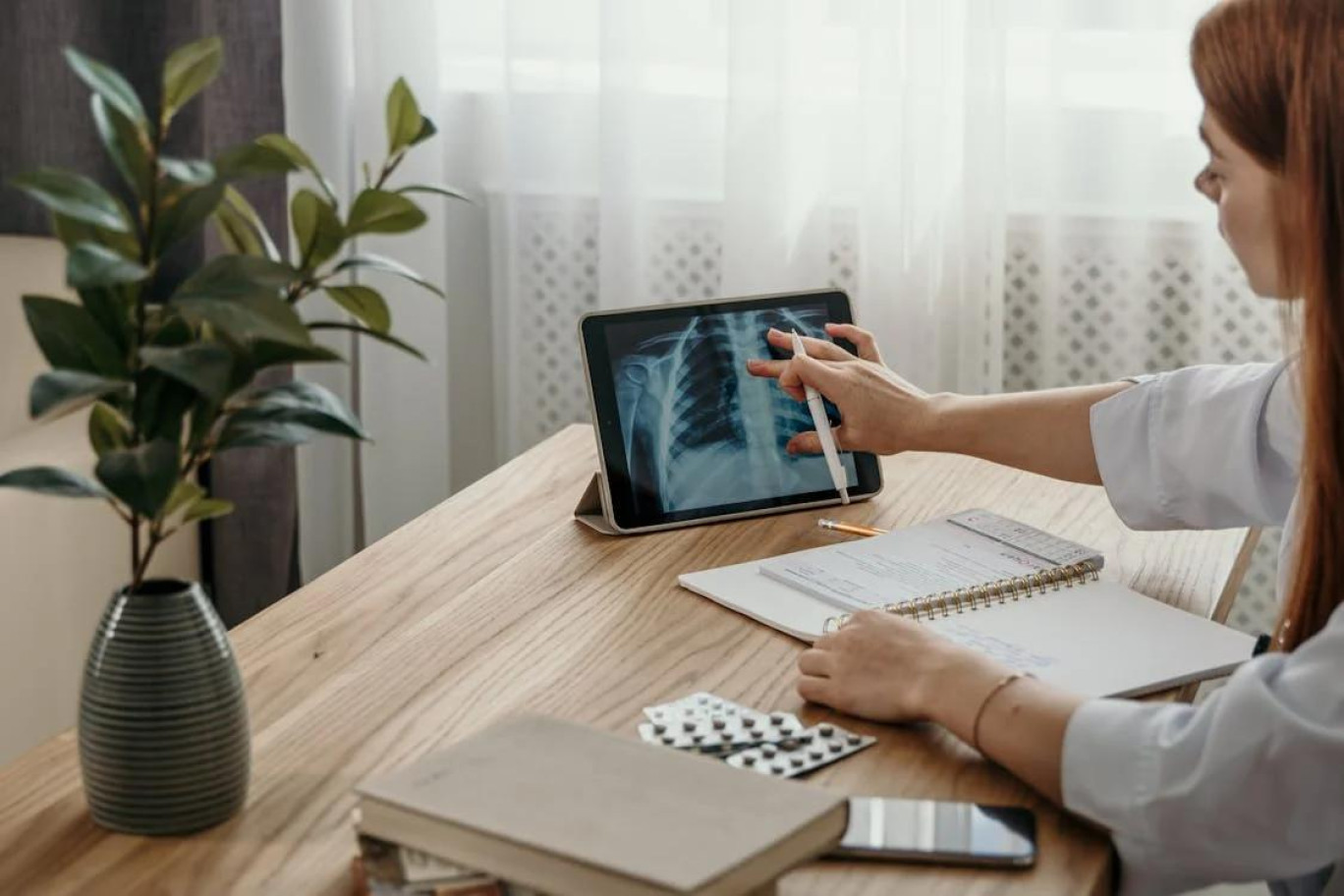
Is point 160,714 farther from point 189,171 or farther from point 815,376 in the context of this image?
point 815,376

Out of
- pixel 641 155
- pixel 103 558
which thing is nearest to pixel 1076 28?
pixel 641 155

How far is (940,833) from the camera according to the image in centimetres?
89

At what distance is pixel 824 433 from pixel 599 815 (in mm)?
736

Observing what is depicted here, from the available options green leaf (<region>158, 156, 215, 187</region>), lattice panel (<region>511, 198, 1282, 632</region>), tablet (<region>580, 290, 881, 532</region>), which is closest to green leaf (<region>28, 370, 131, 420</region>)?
green leaf (<region>158, 156, 215, 187</region>)

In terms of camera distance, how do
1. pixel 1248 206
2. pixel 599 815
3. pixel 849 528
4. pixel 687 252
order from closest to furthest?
1. pixel 599 815
2. pixel 1248 206
3. pixel 849 528
4. pixel 687 252

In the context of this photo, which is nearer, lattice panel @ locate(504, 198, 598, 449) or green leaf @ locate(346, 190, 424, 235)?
green leaf @ locate(346, 190, 424, 235)

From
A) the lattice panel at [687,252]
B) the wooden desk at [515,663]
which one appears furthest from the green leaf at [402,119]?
the lattice panel at [687,252]

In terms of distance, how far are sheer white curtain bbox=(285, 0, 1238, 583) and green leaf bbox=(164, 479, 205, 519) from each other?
1505 millimetres

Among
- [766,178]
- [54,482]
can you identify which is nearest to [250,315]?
[54,482]

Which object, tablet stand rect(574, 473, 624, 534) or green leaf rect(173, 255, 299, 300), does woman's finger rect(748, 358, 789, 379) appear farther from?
green leaf rect(173, 255, 299, 300)

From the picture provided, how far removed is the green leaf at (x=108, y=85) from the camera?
80cm

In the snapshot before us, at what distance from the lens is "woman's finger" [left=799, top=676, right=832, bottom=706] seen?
106 cm

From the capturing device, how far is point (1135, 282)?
2.28 m

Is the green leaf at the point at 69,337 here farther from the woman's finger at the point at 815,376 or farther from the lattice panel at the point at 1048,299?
the lattice panel at the point at 1048,299
